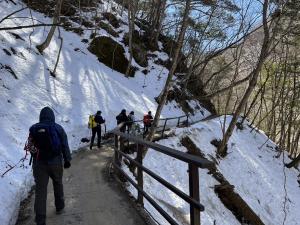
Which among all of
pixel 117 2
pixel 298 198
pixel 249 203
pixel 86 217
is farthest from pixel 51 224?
pixel 117 2

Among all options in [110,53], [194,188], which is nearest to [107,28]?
[110,53]

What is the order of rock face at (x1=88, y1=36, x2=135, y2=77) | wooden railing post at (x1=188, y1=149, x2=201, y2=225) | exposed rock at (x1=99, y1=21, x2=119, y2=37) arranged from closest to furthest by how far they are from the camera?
wooden railing post at (x1=188, y1=149, x2=201, y2=225) → rock face at (x1=88, y1=36, x2=135, y2=77) → exposed rock at (x1=99, y1=21, x2=119, y2=37)

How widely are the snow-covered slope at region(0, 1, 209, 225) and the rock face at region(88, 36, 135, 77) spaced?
773 millimetres

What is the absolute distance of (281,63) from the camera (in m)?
35.8

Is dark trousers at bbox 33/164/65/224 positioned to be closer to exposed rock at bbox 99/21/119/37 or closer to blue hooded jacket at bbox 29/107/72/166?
blue hooded jacket at bbox 29/107/72/166

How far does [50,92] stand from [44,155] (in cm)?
1700

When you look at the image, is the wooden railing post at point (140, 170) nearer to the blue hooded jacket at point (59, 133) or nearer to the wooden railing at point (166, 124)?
the blue hooded jacket at point (59, 133)

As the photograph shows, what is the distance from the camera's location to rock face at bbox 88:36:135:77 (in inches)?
1329

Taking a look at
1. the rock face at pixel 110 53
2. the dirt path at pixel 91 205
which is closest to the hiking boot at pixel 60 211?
the dirt path at pixel 91 205

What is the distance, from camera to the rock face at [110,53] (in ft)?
111

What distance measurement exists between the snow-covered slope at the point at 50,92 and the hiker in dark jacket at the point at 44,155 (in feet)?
3.01

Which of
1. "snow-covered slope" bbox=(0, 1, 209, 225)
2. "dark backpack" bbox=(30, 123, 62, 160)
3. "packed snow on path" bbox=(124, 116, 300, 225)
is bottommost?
"packed snow on path" bbox=(124, 116, 300, 225)

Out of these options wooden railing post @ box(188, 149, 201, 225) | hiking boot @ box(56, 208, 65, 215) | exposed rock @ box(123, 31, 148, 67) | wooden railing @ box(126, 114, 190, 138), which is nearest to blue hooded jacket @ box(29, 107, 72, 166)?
hiking boot @ box(56, 208, 65, 215)

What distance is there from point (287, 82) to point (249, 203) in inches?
823
